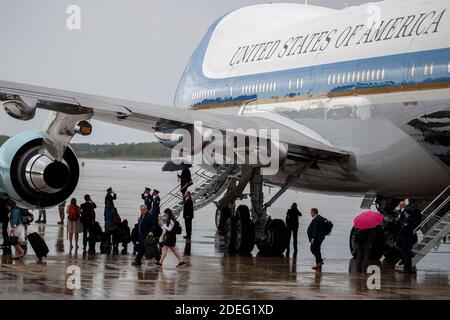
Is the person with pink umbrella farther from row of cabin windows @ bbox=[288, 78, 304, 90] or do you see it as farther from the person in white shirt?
row of cabin windows @ bbox=[288, 78, 304, 90]

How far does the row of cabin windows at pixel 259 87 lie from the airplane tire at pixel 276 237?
380 cm

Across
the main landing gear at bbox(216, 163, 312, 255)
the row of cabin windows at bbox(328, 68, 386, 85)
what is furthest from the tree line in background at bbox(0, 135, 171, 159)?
the row of cabin windows at bbox(328, 68, 386, 85)

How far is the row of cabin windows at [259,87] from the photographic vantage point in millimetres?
30984

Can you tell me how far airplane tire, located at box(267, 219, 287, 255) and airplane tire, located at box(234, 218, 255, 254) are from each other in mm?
472

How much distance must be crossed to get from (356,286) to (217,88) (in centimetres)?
1371

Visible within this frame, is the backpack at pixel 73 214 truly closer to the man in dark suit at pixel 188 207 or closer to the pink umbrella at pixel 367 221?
the man in dark suit at pixel 188 207

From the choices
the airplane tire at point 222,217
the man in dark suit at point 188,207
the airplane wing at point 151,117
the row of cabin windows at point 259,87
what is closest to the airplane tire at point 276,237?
the airplane wing at point 151,117

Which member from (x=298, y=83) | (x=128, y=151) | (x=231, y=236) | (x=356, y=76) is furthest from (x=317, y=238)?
(x=128, y=151)

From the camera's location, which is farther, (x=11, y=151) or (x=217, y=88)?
(x=217, y=88)

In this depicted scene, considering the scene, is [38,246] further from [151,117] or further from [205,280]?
[205,280]

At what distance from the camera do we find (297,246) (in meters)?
32.6
